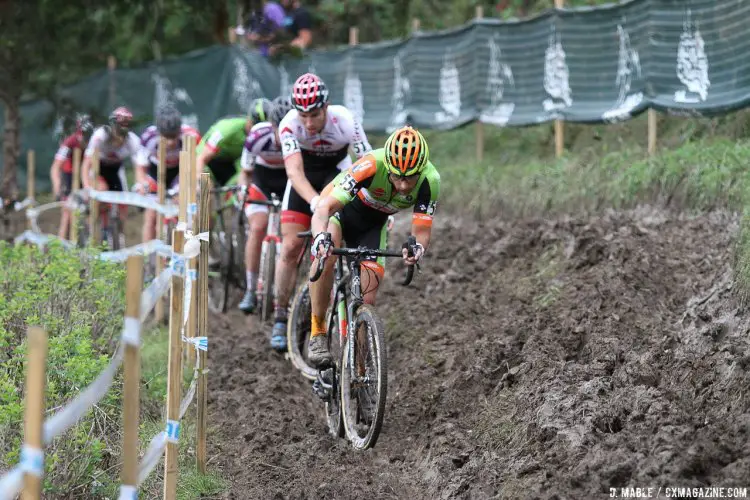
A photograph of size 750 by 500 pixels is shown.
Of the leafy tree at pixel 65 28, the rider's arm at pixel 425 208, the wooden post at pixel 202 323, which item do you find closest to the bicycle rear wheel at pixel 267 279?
the rider's arm at pixel 425 208

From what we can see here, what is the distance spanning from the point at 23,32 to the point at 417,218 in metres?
9.22

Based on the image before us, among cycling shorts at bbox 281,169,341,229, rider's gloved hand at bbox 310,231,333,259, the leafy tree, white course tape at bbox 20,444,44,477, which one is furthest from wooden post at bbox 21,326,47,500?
the leafy tree

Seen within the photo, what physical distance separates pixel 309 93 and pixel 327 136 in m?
0.77

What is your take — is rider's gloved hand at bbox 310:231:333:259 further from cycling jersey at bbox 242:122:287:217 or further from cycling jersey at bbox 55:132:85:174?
cycling jersey at bbox 55:132:85:174

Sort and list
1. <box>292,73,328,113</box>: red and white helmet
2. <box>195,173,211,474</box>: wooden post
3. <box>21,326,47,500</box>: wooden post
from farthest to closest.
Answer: <box>292,73,328,113</box>: red and white helmet, <box>195,173,211,474</box>: wooden post, <box>21,326,47,500</box>: wooden post

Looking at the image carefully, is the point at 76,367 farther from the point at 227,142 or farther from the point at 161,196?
the point at 227,142

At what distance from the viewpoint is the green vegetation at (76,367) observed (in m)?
5.72

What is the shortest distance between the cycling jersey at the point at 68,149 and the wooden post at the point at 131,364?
12121 mm

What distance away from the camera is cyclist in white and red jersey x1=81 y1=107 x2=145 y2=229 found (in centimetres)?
1393

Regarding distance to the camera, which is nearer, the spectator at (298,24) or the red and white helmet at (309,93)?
the red and white helmet at (309,93)

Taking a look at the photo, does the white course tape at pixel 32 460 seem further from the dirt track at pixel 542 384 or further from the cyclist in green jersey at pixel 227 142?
the cyclist in green jersey at pixel 227 142

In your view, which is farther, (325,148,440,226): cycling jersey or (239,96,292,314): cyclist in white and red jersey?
(239,96,292,314): cyclist in white and red jersey

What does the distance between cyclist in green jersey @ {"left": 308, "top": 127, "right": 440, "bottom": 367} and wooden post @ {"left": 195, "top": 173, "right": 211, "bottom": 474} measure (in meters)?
0.73

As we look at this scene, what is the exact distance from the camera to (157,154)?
41.2 ft
